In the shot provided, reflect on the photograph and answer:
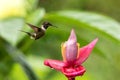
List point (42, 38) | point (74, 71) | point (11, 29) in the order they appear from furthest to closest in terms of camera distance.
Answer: point (42, 38)
point (11, 29)
point (74, 71)

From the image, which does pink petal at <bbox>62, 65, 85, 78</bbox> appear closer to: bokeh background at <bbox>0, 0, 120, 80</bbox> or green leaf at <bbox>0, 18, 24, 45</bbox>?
bokeh background at <bbox>0, 0, 120, 80</bbox>

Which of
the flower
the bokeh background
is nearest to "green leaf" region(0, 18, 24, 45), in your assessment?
the bokeh background

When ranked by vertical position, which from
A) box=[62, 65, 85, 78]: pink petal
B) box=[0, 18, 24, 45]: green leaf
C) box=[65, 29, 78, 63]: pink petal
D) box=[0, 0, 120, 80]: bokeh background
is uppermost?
box=[65, 29, 78, 63]: pink petal

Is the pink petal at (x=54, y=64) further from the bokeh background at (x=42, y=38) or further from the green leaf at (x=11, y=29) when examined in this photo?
the green leaf at (x=11, y=29)

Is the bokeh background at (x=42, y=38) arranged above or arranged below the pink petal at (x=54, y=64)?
below

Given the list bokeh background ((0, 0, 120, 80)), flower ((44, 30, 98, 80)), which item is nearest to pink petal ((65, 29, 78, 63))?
flower ((44, 30, 98, 80))

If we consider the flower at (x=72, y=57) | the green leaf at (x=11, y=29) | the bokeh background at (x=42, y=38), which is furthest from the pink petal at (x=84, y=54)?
the green leaf at (x=11, y=29)

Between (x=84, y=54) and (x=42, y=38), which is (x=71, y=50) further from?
(x=42, y=38)

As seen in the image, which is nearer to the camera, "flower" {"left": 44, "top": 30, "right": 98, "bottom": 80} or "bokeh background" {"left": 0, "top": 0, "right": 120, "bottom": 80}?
"flower" {"left": 44, "top": 30, "right": 98, "bottom": 80}

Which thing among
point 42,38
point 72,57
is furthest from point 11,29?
point 72,57

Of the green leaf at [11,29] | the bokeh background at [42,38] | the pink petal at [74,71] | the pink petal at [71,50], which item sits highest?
the pink petal at [71,50]

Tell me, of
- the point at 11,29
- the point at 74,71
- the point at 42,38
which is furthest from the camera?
the point at 42,38

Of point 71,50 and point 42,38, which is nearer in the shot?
point 71,50

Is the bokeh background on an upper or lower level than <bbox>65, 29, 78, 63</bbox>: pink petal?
lower
